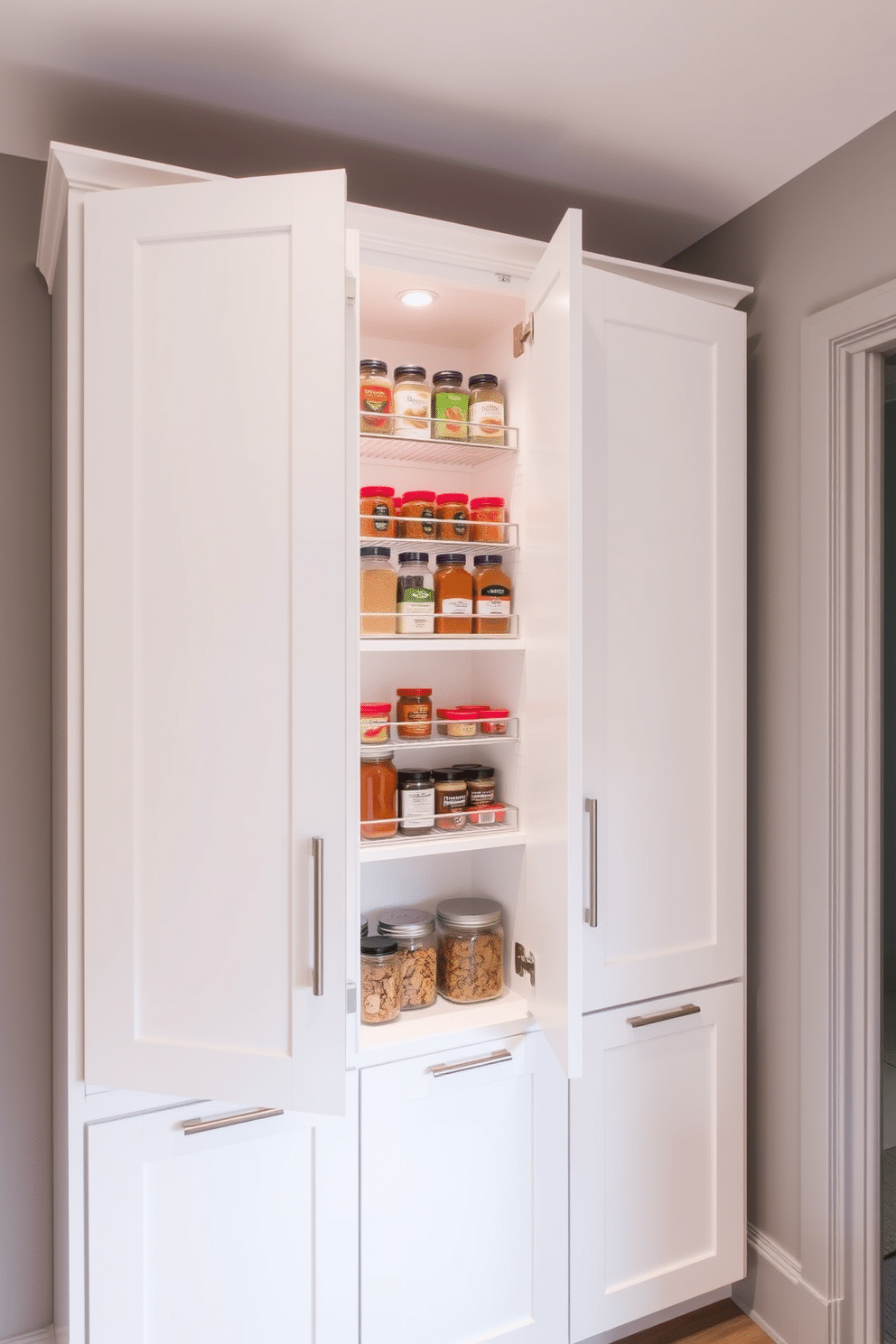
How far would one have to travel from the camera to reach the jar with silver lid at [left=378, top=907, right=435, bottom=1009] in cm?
167

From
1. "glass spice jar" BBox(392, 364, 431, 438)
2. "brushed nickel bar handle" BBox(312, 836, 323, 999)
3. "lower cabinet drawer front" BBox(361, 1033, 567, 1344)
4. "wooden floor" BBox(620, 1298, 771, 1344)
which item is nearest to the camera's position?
"brushed nickel bar handle" BBox(312, 836, 323, 999)

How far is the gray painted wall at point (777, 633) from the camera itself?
1.79 meters

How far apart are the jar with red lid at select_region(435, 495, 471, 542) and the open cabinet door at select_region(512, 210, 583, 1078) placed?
0.45 feet

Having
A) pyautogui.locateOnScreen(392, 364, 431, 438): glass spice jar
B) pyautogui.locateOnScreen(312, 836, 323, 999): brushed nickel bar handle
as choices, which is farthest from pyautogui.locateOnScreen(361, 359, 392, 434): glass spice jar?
pyautogui.locateOnScreen(312, 836, 323, 999): brushed nickel bar handle

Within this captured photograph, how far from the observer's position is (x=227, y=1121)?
141 cm

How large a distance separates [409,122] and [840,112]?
0.82m

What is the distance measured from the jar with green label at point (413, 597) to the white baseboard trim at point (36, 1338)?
5.31 ft

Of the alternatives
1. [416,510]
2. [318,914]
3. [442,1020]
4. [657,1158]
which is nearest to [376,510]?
[416,510]

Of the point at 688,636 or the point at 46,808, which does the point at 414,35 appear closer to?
the point at 688,636

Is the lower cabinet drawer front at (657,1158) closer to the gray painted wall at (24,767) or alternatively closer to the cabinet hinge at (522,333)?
the gray painted wall at (24,767)

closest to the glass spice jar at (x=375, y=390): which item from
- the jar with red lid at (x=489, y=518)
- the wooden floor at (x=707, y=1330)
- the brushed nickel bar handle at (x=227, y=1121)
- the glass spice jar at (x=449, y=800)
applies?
the jar with red lid at (x=489, y=518)

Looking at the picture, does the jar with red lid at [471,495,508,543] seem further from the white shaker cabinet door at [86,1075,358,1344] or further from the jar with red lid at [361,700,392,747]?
the white shaker cabinet door at [86,1075,358,1344]

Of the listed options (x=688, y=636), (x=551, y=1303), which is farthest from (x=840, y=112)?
(x=551, y=1303)

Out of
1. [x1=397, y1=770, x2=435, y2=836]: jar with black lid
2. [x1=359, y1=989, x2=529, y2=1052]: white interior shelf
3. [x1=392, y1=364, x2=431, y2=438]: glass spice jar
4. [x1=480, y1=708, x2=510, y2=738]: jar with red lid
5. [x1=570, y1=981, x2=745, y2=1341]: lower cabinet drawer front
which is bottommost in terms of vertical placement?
[x1=570, y1=981, x2=745, y2=1341]: lower cabinet drawer front
